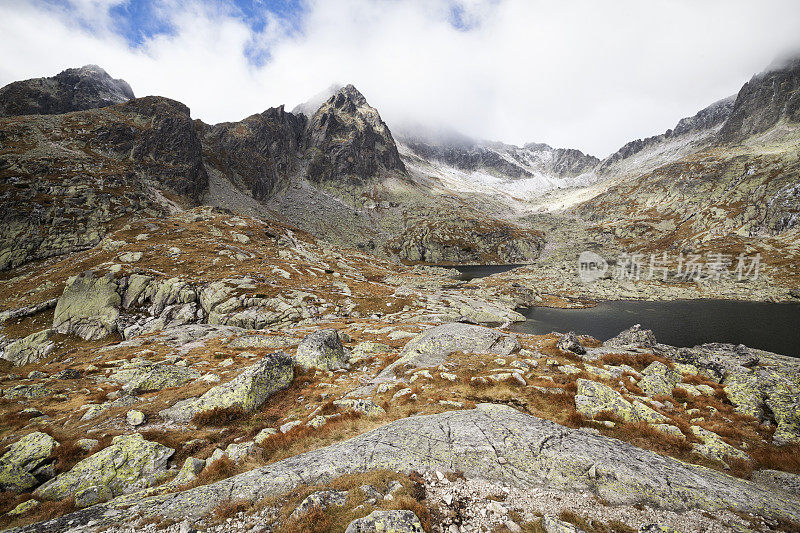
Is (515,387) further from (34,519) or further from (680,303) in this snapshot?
(680,303)

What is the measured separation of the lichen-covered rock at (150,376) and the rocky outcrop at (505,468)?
569 inches

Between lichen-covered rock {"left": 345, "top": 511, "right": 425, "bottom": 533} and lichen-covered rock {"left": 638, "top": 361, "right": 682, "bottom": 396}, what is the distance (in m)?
16.9

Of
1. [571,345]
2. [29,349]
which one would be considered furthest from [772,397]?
[29,349]

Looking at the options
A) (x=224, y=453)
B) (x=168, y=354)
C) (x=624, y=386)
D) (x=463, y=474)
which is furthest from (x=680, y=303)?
(x=168, y=354)

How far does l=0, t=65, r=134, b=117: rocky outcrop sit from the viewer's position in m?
114

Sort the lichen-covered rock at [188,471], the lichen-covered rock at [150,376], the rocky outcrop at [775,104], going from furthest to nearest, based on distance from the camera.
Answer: the rocky outcrop at [775,104] → the lichen-covered rock at [150,376] → the lichen-covered rock at [188,471]

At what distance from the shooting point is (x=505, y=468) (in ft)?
33.0

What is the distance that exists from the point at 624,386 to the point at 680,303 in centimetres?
8125

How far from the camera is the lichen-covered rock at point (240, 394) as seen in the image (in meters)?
15.8

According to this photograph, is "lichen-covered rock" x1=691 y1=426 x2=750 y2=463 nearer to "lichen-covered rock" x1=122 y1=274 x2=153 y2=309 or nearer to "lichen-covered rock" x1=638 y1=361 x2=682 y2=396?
"lichen-covered rock" x1=638 y1=361 x2=682 y2=396

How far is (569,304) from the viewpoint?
7406 cm

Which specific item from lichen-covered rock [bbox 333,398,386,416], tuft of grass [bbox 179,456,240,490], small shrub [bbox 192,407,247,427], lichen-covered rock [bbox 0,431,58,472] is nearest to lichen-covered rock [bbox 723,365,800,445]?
lichen-covered rock [bbox 333,398,386,416]

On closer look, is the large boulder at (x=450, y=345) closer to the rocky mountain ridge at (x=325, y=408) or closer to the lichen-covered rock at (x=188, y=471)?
the rocky mountain ridge at (x=325, y=408)

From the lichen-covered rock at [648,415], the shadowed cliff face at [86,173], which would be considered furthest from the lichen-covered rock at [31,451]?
the shadowed cliff face at [86,173]
